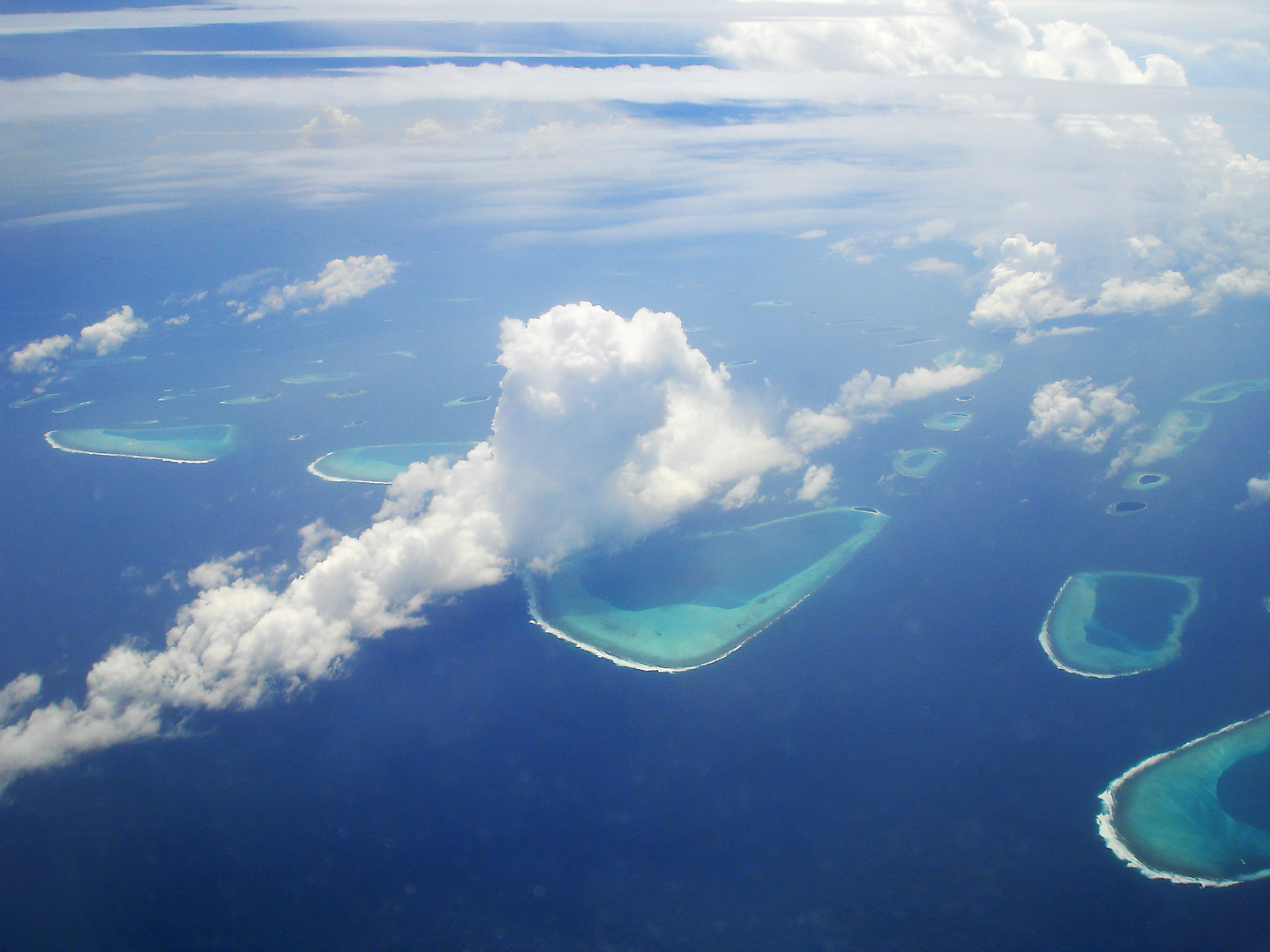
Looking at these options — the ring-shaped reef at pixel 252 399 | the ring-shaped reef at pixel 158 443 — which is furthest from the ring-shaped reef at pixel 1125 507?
the ring-shaped reef at pixel 252 399

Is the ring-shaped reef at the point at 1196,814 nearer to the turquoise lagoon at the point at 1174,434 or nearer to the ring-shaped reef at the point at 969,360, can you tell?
the turquoise lagoon at the point at 1174,434

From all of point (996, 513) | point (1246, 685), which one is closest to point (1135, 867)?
point (1246, 685)

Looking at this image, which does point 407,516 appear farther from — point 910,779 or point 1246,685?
point 1246,685

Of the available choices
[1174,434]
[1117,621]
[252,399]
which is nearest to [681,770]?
[1117,621]

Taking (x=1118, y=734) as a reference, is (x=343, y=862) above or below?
below

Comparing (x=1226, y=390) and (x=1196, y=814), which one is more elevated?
(x=1226, y=390)

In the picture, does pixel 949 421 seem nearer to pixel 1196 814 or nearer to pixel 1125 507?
pixel 1125 507

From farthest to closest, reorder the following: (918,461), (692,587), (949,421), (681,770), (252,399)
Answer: (252,399)
(949,421)
(918,461)
(692,587)
(681,770)
